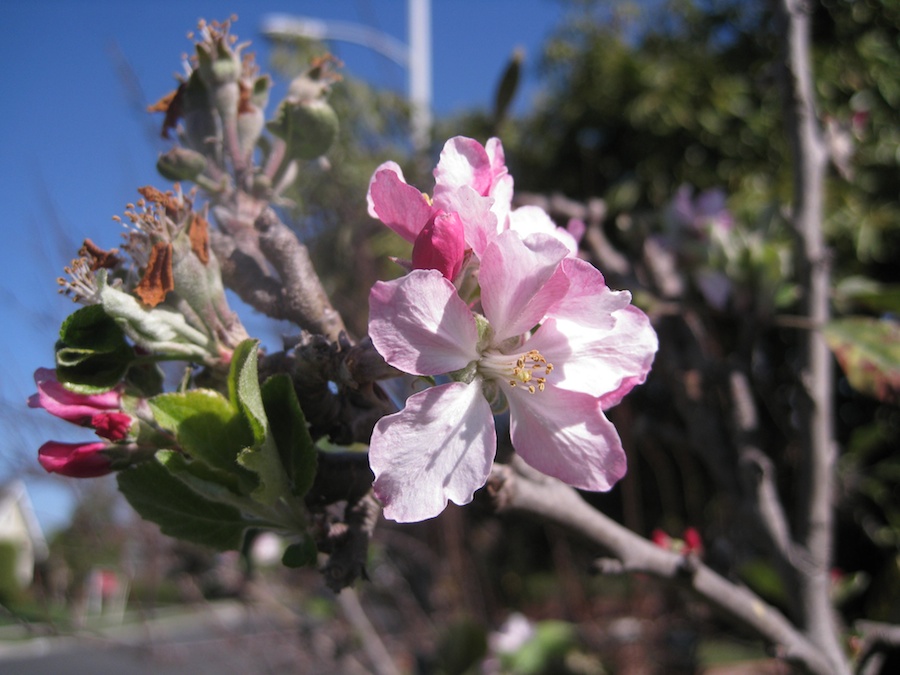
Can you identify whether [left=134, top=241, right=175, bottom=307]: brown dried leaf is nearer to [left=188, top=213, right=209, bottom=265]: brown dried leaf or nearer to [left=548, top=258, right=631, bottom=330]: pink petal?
[left=188, top=213, right=209, bottom=265]: brown dried leaf

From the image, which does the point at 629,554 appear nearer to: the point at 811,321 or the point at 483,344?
the point at 483,344

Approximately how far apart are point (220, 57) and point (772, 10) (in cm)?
129

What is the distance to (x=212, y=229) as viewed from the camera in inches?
32.9

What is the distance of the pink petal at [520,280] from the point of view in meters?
0.62

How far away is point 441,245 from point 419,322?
8cm

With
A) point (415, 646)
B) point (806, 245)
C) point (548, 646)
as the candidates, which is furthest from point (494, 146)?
point (415, 646)

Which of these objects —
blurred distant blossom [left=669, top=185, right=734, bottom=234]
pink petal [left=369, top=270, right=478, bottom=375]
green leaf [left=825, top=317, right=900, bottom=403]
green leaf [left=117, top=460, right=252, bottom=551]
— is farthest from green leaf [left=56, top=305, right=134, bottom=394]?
blurred distant blossom [left=669, top=185, right=734, bottom=234]

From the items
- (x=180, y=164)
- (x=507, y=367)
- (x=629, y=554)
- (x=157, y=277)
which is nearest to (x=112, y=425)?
(x=157, y=277)

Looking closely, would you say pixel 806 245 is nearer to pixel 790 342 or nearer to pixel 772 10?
pixel 772 10

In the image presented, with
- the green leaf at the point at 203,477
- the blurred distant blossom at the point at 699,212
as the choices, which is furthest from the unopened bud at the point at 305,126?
the blurred distant blossom at the point at 699,212

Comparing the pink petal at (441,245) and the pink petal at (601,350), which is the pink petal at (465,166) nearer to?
the pink petal at (441,245)

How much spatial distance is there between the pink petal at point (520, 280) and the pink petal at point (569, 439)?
0.27 ft

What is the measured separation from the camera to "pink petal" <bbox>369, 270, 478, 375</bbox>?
0.61 m

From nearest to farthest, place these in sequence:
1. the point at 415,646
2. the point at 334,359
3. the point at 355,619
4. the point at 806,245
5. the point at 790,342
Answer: the point at 334,359 < the point at 806,245 < the point at 355,619 < the point at 415,646 < the point at 790,342
